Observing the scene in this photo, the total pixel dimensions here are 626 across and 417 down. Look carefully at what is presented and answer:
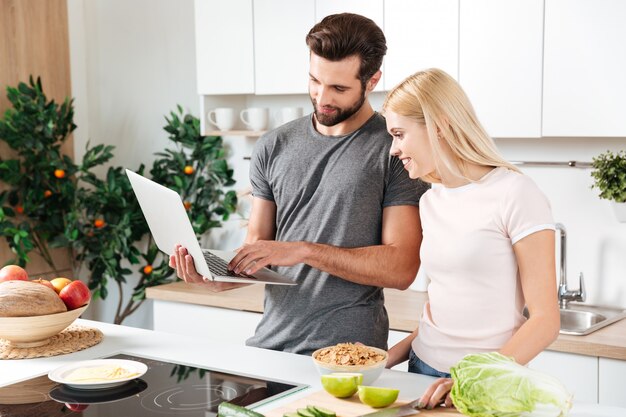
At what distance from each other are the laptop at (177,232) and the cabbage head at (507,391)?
73 cm

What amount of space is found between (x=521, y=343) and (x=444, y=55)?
5.51ft

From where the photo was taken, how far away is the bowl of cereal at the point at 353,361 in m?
1.71

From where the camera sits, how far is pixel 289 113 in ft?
→ 12.0

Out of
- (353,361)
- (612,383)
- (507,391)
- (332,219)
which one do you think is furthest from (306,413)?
(612,383)

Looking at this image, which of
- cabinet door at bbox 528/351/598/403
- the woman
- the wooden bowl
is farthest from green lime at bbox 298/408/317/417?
cabinet door at bbox 528/351/598/403

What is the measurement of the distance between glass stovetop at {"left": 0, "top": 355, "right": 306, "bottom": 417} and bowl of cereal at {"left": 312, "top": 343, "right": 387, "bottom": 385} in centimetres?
9

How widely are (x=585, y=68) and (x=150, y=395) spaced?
1.89 metres

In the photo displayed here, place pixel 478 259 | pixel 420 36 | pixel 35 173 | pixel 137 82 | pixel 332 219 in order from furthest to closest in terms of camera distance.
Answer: pixel 137 82
pixel 35 173
pixel 420 36
pixel 332 219
pixel 478 259

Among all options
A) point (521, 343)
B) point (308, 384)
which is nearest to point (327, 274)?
point (308, 384)

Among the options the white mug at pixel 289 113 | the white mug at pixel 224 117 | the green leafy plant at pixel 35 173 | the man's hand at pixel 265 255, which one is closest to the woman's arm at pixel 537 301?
the man's hand at pixel 265 255

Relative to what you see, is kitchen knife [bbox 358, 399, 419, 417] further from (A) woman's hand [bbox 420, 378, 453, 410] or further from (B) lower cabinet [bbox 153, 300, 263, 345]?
(B) lower cabinet [bbox 153, 300, 263, 345]

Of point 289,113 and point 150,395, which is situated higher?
point 289,113

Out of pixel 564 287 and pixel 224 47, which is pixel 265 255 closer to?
pixel 564 287

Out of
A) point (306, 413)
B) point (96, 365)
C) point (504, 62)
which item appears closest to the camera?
point (306, 413)
